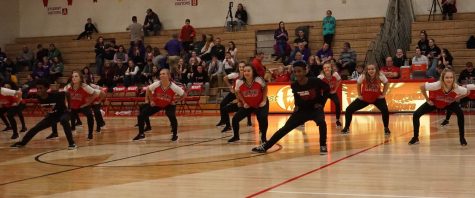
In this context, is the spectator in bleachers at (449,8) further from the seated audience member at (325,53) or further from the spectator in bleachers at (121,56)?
the spectator in bleachers at (121,56)

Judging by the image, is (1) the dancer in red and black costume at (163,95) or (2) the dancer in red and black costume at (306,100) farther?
(1) the dancer in red and black costume at (163,95)

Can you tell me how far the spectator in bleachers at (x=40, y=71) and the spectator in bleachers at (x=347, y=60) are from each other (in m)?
14.8

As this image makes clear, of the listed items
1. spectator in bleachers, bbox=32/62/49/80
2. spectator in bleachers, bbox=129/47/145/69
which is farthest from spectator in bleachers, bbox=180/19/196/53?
spectator in bleachers, bbox=32/62/49/80

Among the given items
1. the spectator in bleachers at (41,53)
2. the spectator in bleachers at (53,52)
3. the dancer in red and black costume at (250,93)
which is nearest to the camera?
the dancer in red and black costume at (250,93)

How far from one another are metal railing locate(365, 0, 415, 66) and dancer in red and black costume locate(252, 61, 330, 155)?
568 inches

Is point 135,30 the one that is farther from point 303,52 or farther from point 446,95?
point 446,95

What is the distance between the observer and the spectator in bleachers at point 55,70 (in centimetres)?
3288

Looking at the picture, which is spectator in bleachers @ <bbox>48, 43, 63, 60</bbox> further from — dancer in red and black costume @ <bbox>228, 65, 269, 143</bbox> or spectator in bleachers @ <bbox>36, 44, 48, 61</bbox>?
dancer in red and black costume @ <bbox>228, 65, 269, 143</bbox>

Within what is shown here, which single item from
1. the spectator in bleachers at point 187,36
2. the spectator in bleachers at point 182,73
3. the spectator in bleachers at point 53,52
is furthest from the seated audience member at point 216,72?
the spectator in bleachers at point 53,52

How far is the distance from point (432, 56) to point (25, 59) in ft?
68.1

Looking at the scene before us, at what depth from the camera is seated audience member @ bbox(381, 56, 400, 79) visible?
77.0ft

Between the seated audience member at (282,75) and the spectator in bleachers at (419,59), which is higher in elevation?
the spectator in bleachers at (419,59)

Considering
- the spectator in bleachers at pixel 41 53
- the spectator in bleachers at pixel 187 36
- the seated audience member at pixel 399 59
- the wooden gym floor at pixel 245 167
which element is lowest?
the wooden gym floor at pixel 245 167

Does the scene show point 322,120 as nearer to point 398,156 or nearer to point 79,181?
point 398,156
